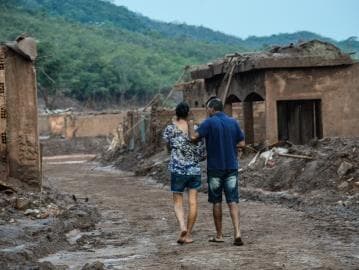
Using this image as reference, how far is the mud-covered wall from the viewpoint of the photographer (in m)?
14.5

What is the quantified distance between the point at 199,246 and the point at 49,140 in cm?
4259

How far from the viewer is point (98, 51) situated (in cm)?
9069

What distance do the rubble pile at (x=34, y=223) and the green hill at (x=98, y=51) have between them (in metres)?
41.2

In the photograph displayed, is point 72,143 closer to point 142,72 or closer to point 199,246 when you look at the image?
point 142,72

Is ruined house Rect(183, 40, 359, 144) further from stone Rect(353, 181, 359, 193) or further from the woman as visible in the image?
the woman

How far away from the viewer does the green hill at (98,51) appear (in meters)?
75.8

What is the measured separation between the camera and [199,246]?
31.9ft

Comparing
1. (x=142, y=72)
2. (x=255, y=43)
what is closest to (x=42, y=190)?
(x=142, y=72)

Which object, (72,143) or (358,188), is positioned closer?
(358,188)

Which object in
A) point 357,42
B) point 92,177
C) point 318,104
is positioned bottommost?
point 92,177

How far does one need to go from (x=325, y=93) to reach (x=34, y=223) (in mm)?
12333

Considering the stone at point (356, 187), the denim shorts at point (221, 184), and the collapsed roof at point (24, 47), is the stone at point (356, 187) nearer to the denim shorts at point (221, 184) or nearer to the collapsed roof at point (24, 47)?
the denim shorts at point (221, 184)

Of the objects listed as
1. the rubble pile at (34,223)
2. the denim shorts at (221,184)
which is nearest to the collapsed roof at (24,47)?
the rubble pile at (34,223)

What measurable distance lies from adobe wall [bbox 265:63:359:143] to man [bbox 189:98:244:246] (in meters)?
11.0
